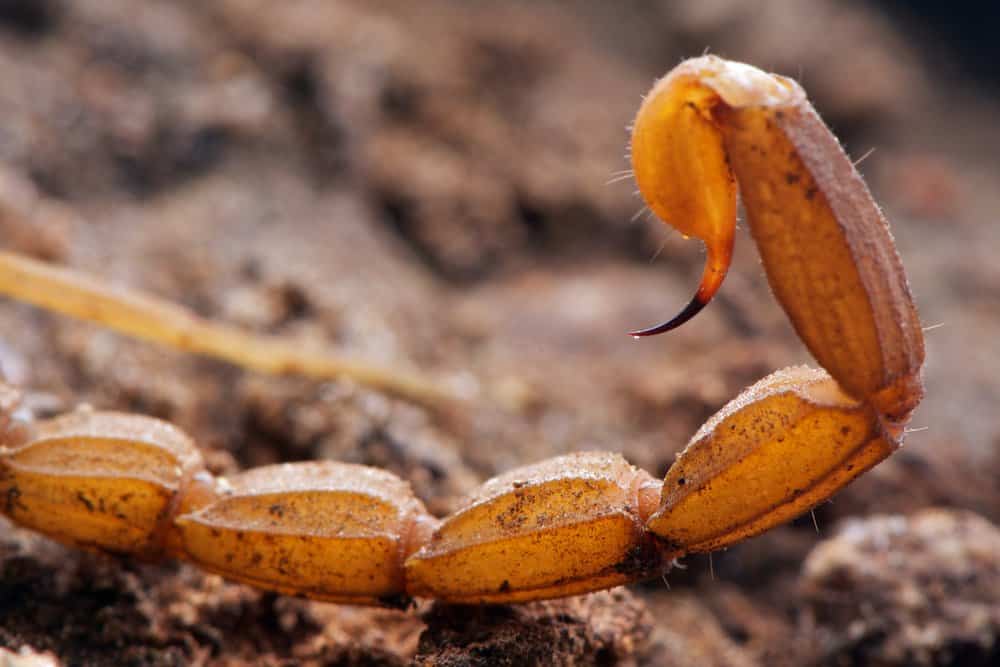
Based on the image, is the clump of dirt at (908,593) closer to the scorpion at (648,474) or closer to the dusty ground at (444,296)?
the dusty ground at (444,296)

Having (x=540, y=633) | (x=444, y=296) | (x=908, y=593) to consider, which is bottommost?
(x=540, y=633)

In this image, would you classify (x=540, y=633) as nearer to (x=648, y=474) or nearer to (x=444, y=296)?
(x=648, y=474)

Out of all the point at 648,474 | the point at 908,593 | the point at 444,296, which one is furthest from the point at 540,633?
the point at 444,296

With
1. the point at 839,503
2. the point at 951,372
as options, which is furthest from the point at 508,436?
the point at 951,372

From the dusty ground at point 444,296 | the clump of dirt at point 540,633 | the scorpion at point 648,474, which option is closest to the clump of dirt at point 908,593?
the dusty ground at point 444,296

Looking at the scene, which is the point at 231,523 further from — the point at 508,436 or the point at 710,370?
the point at 710,370
